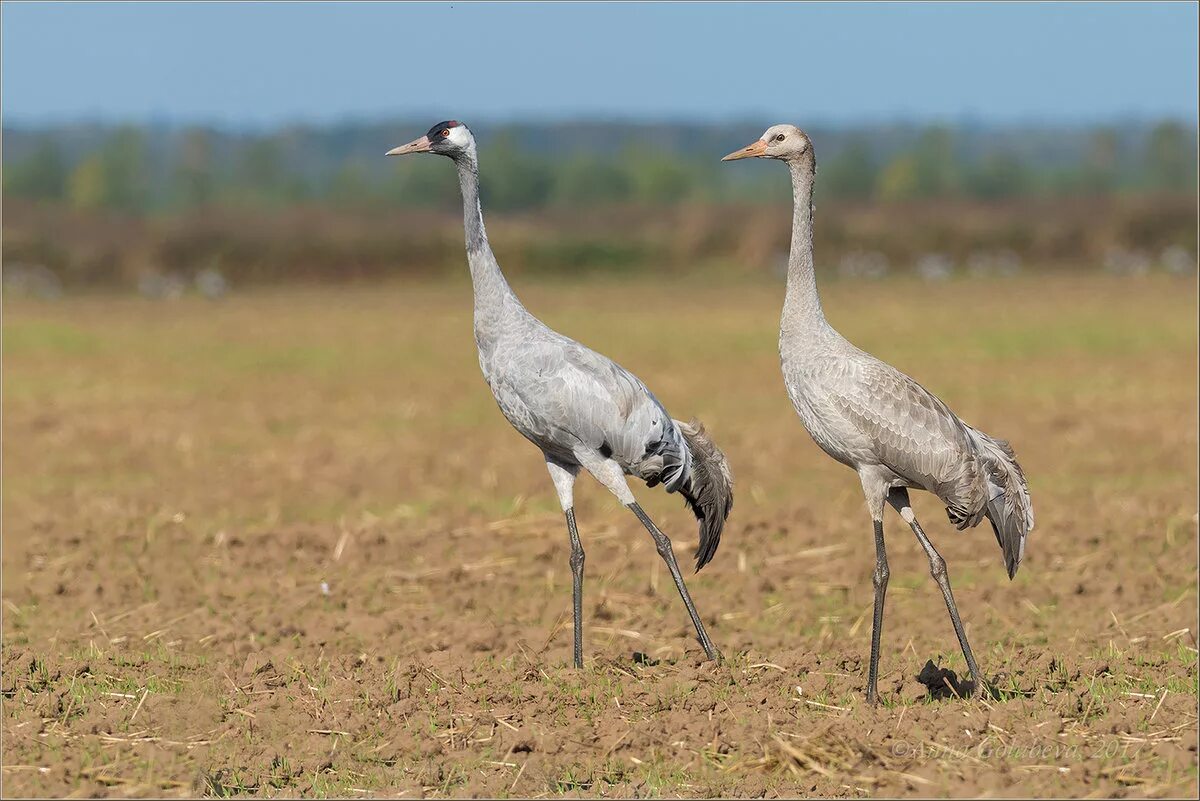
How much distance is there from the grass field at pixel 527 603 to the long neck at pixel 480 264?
1741 millimetres

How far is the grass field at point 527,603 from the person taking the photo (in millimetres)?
6305

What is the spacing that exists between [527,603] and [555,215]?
39.9 meters

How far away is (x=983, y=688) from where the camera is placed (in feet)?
23.2

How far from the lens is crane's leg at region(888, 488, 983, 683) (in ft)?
23.3

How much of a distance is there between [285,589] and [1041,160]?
277 feet

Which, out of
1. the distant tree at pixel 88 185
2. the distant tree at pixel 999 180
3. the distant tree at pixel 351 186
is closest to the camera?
the distant tree at pixel 351 186

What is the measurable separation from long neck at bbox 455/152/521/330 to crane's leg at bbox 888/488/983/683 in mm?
2054

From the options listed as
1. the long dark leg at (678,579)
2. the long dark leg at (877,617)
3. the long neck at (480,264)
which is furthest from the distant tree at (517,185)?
the long dark leg at (877,617)

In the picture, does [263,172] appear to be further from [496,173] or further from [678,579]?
[678,579]

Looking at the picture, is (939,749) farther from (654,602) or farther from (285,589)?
(285,589)

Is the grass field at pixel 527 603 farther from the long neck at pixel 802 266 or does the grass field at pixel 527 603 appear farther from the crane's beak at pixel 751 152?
the crane's beak at pixel 751 152

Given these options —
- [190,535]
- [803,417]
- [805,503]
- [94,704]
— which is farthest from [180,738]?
[805,503]

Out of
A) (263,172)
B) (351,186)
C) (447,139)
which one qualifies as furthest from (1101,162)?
(447,139)

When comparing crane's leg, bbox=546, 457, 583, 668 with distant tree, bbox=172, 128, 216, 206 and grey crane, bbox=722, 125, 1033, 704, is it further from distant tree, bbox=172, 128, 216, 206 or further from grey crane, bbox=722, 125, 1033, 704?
distant tree, bbox=172, 128, 216, 206
